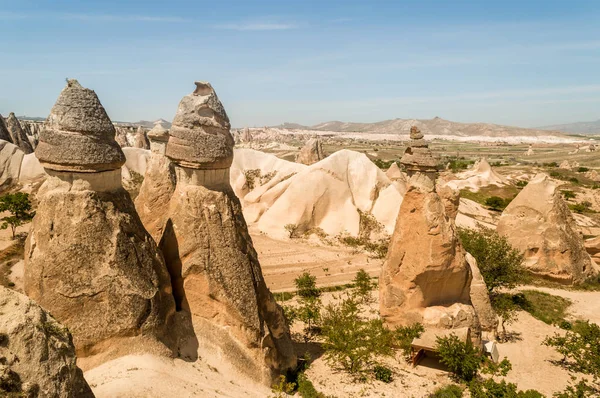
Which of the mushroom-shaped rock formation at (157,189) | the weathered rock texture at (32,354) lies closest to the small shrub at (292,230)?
the mushroom-shaped rock formation at (157,189)

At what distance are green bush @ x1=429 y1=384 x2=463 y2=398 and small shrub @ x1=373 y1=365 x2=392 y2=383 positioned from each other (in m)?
1.34

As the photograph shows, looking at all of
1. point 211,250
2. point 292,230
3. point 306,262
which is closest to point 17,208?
point 292,230

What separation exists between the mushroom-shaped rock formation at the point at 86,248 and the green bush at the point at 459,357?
349 inches

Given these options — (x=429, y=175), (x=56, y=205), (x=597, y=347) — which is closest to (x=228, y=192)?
(x=56, y=205)

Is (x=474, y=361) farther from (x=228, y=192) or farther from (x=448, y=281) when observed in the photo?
(x=228, y=192)

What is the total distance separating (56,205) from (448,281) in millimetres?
12351

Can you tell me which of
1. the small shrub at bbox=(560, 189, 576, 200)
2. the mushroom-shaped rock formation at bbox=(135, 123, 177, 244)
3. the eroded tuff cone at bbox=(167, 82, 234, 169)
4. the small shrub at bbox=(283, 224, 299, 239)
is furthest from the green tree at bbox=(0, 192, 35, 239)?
the small shrub at bbox=(560, 189, 576, 200)

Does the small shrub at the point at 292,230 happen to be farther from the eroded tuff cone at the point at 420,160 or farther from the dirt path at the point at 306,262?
the eroded tuff cone at the point at 420,160

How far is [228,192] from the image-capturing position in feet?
36.8

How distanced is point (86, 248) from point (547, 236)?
24.0 metres

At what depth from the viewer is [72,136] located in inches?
343

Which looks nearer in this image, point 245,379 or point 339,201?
point 245,379

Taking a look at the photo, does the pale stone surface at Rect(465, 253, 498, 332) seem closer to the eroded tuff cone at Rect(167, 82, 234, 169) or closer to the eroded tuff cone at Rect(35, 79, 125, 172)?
the eroded tuff cone at Rect(167, 82, 234, 169)

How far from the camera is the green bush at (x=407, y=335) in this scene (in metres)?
14.1
